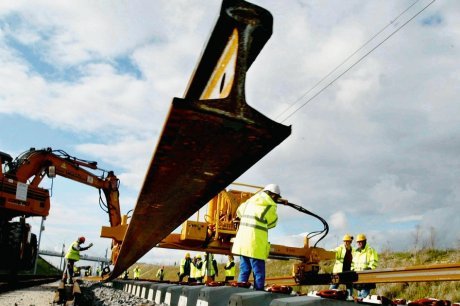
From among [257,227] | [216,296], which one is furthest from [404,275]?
[216,296]

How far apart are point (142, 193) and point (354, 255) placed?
25.1 ft

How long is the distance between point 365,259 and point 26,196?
11.1m

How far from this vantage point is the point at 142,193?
242 cm

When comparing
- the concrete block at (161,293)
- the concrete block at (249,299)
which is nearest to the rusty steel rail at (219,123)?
the concrete block at (249,299)

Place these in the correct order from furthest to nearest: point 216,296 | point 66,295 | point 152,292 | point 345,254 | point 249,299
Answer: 1. point 345,254
2. point 66,295
3. point 152,292
4. point 216,296
5. point 249,299

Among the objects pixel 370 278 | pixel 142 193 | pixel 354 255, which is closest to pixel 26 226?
pixel 354 255

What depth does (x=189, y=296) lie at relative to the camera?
5230 millimetres

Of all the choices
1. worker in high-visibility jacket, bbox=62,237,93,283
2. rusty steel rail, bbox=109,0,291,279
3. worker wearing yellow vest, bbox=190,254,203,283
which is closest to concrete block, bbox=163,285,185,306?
rusty steel rail, bbox=109,0,291,279

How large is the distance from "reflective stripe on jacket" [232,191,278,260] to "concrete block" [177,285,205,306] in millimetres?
794

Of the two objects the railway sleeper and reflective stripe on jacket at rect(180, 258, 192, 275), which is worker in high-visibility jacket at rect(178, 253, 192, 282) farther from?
the railway sleeper

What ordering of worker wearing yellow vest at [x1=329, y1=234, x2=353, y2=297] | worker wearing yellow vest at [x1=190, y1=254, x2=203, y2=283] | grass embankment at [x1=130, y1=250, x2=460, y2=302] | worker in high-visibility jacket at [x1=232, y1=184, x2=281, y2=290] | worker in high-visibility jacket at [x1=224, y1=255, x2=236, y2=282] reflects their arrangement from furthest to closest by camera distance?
1. worker wearing yellow vest at [x1=190, y1=254, x2=203, y2=283]
2. worker in high-visibility jacket at [x1=224, y1=255, x2=236, y2=282]
3. worker wearing yellow vest at [x1=329, y1=234, x2=353, y2=297]
4. grass embankment at [x1=130, y1=250, x2=460, y2=302]
5. worker in high-visibility jacket at [x1=232, y1=184, x2=281, y2=290]

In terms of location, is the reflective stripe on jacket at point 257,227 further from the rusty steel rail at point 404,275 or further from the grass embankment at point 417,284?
the grass embankment at point 417,284

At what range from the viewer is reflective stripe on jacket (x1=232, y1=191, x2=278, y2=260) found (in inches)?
220

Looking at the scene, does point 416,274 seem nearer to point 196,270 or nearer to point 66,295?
point 66,295
